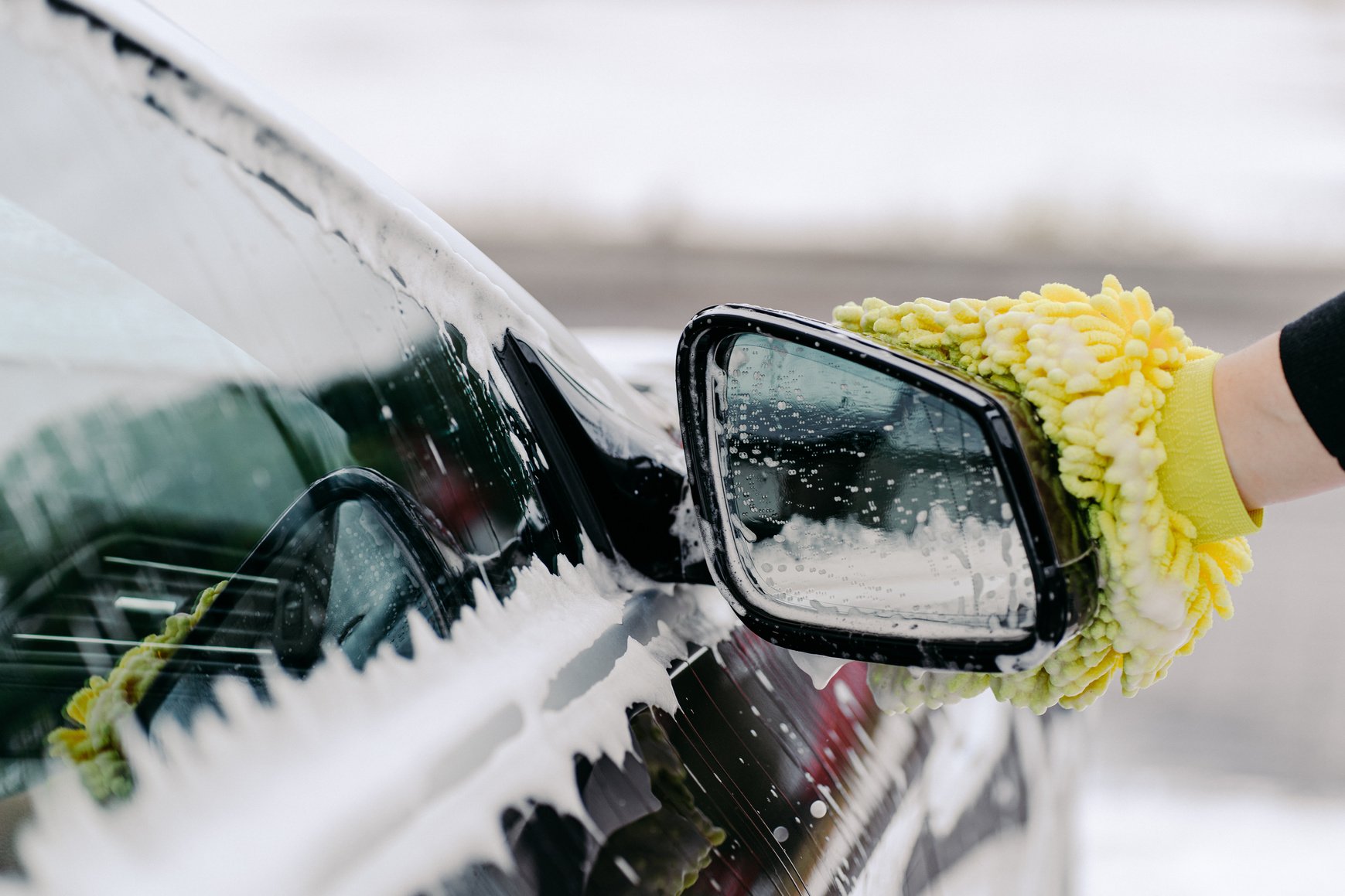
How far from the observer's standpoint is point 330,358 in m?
0.73

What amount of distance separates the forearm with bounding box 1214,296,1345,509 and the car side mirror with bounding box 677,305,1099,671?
12cm

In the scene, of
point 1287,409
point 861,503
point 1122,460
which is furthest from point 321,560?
point 1287,409

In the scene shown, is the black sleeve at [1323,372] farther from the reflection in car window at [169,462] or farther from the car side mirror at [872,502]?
the reflection in car window at [169,462]

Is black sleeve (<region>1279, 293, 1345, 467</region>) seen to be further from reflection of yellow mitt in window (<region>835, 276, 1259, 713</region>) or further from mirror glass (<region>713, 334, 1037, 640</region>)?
mirror glass (<region>713, 334, 1037, 640</region>)

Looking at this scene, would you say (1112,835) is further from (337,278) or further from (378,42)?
(378,42)

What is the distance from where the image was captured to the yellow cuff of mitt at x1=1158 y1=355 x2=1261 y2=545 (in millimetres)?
667

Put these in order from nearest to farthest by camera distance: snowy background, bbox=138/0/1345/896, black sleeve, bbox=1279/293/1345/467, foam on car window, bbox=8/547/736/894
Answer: foam on car window, bbox=8/547/736/894 → black sleeve, bbox=1279/293/1345/467 → snowy background, bbox=138/0/1345/896

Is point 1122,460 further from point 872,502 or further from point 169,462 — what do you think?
point 169,462

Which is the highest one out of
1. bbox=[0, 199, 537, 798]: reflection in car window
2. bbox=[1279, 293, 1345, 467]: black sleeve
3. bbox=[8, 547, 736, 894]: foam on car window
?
bbox=[0, 199, 537, 798]: reflection in car window

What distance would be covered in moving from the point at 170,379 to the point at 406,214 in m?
0.22

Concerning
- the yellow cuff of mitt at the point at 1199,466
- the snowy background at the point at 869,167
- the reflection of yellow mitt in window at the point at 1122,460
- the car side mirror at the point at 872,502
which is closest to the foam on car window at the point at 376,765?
the car side mirror at the point at 872,502

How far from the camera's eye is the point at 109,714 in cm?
54

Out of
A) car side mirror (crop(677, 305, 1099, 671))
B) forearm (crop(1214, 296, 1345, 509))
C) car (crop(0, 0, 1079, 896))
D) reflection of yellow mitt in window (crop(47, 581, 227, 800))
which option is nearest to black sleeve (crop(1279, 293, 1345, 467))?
forearm (crop(1214, 296, 1345, 509))

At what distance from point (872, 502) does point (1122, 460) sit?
19 centimetres
